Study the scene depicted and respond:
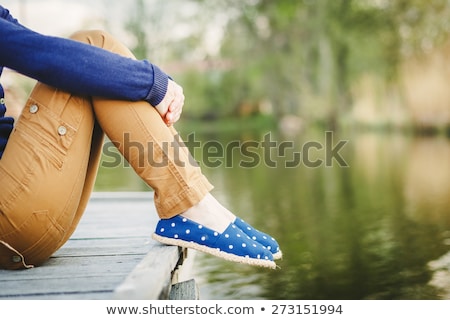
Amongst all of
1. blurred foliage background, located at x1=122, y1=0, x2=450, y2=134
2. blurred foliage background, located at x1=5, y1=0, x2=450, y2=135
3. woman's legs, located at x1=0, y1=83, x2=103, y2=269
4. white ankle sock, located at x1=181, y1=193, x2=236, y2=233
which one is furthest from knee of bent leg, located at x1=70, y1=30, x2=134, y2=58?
blurred foliage background, located at x1=5, y1=0, x2=450, y2=135

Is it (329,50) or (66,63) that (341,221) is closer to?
(66,63)

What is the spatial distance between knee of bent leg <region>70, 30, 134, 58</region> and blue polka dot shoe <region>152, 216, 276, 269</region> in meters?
0.37

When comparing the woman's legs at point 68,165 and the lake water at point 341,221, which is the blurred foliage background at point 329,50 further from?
the woman's legs at point 68,165

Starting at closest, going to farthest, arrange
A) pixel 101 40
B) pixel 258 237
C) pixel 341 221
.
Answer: pixel 101 40
pixel 258 237
pixel 341 221

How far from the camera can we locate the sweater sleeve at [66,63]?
1244 millimetres

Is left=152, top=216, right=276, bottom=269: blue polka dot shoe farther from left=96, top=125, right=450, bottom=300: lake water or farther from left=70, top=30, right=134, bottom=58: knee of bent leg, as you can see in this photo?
left=96, top=125, right=450, bottom=300: lake water

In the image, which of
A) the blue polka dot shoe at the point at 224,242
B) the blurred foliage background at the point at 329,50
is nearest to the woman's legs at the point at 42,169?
the blue polka dot shoe at the point at 224,242

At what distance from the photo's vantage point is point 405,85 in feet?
34.2

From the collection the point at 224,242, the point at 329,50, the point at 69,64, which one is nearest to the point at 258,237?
the point at 224,242

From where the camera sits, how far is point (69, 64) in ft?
4.09

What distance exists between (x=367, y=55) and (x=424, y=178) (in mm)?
10300

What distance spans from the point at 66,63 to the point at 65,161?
0.18 metres

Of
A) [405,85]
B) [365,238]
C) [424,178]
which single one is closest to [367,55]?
[405,85]

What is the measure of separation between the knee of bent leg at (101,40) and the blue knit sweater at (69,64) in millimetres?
76
